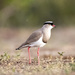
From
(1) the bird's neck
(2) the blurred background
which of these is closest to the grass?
(1) the bird's neck

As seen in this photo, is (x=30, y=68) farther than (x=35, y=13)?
No

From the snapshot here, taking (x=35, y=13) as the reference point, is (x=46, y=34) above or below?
below

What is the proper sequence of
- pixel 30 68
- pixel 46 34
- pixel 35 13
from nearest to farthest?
pixel 30 68 → pixel 46 34 → pixel 35 13

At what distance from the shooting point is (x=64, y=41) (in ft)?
53.0

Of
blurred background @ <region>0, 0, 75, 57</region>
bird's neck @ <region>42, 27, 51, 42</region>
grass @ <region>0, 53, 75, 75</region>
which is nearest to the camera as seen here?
grass @ <region>0, 53, 75, 75</region>

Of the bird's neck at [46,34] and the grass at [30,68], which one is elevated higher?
the bird's neck at [46,34]

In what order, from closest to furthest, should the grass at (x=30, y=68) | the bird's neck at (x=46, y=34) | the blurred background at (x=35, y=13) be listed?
the grass at (x=30, y=68) < the bird's neck at (x=46, y=34) < the blurred background at (x=35, y=13)

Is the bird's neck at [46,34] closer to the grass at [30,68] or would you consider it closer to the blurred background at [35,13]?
the grass at [30,68]

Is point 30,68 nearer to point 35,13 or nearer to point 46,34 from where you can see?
point 46,34

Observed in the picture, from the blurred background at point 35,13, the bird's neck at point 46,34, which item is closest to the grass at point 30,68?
the bird's neck at point 46,34

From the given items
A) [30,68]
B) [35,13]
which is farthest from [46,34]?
[35,13]

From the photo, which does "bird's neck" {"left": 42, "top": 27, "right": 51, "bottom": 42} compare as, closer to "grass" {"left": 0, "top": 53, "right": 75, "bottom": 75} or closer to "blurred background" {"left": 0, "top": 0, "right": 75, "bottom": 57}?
"grass" {"left": 0, "top": 53, "right": 75, "bottom": 75}

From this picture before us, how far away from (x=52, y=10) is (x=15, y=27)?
2.61m

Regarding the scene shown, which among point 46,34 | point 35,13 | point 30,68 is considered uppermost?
point 35,13
